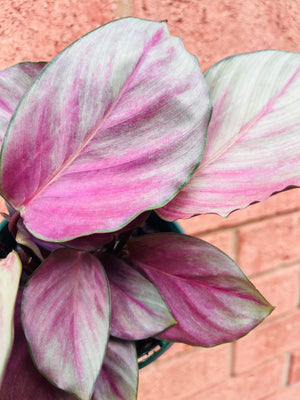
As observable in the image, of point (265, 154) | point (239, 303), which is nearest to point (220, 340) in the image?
point (239, 303)

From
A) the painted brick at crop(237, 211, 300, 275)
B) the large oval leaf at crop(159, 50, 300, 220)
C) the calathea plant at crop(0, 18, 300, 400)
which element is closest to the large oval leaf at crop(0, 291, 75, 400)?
the calathea plant at crop(0, 18, 300, 400)

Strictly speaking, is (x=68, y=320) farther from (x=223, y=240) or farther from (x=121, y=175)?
(x=223, y=240)

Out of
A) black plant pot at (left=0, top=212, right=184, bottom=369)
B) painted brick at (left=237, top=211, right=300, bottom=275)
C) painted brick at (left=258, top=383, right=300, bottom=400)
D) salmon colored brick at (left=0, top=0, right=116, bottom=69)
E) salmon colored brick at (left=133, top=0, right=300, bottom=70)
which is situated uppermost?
salmon colored brick at (left=0, top=0, right=116, bottom=69)

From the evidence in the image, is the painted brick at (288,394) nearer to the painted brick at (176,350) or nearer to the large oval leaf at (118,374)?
the painted brick at (176,350)

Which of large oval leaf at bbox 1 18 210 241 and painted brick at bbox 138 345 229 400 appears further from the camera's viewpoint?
painted brick at bbox 138 345 229 400

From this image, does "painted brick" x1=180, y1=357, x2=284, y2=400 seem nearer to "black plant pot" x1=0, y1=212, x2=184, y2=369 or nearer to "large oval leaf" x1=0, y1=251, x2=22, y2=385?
"black plant pot" x1=0, y1=212, x2=184, y2=369

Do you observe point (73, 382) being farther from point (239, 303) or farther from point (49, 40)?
point (49, 40)

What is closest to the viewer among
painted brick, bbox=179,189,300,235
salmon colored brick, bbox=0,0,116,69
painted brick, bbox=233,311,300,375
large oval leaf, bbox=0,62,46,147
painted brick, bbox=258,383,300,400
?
large oval leaf, bbox=0,62,46,147
